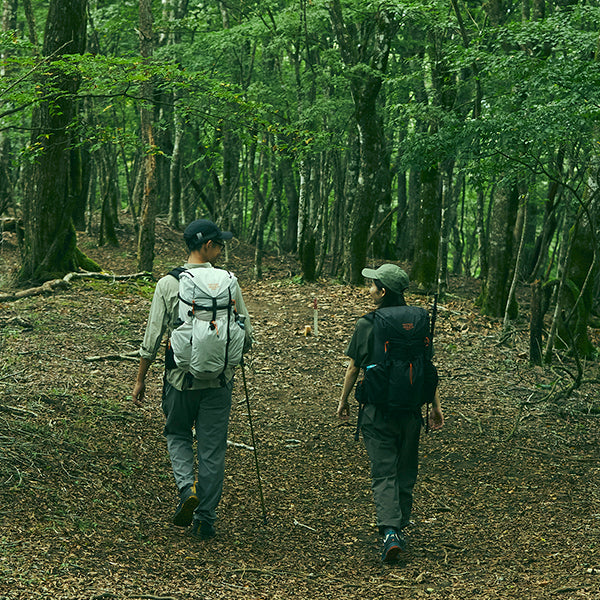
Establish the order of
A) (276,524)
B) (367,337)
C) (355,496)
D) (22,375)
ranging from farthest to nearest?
(22,375), (355,496), (276,524), (367,337)

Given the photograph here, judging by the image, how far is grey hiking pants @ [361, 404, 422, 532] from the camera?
4883 millimetres

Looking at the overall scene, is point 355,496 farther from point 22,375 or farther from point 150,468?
point 22,375

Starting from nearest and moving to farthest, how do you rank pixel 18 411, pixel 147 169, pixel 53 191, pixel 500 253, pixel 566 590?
pixel 566 590, pixel 18 411, pixel 53 191, pixel 147 169, pixel 500 253

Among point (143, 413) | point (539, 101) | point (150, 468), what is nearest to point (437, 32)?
point (539, 101)

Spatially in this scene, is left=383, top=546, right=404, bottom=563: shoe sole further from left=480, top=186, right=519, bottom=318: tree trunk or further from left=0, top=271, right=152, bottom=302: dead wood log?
left=480, top=186, right=519, bottom=318: tree trunk

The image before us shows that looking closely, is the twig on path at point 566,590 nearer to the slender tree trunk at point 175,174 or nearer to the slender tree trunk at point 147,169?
the slender tree trunk at point 147,169

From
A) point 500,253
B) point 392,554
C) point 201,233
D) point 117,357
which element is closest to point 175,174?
point 500,253

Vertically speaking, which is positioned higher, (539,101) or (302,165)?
(539,101)

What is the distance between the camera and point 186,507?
4.68 metres

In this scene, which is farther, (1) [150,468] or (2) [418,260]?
(2) [418,260]

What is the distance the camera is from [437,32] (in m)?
16.1

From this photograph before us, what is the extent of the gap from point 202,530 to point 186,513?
0.18 metres

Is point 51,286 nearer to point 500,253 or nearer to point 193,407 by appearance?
point 193,407

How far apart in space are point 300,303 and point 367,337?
29.3 ft
